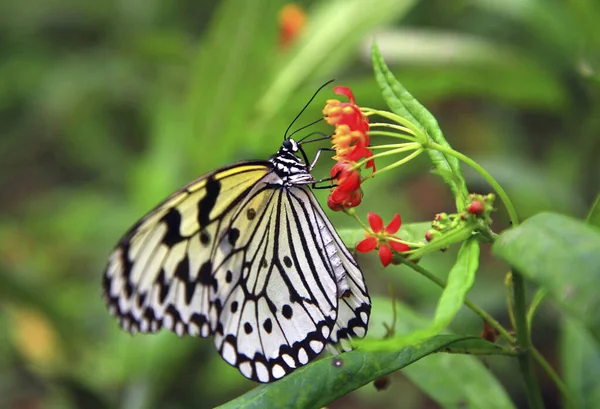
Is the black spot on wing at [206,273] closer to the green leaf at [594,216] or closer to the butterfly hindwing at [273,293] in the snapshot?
the butterfly hindwing at [273,293]

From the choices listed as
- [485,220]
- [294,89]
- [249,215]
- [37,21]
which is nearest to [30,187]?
[37,21]

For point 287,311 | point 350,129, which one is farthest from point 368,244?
point 287,311

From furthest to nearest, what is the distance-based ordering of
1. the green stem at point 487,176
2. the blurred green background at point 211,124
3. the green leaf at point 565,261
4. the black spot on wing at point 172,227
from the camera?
the blurred green background at point 211,124, the black spot on wing at point 172,227, the green stem at point 487,176, the green leaf at point 565,261

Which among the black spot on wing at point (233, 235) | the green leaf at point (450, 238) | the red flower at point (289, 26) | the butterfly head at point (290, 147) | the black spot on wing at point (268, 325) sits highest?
the red flower at point (289, 26)

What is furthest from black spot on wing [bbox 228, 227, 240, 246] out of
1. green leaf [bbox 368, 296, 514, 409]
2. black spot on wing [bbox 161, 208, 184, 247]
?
green leaf [bbox 368, 296, 514, 409]

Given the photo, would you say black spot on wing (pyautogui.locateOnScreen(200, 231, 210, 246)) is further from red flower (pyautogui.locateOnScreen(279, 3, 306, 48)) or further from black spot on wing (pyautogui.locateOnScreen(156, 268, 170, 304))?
red flower (pyautogui.locateOnScreen(279, 3, 306, 48))

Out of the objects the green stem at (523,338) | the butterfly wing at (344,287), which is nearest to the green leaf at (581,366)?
the green stem at (523,338)
